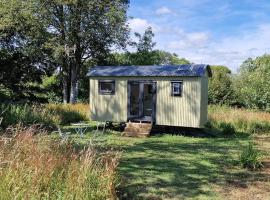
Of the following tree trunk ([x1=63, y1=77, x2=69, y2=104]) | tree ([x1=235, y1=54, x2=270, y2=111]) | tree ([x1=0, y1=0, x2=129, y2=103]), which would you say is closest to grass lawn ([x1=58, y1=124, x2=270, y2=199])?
tree ([x1=235, y1=54, x2=270, y2=111])

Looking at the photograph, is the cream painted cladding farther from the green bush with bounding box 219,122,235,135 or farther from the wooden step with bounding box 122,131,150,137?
the wooden step with bounding box 122,131,150,137

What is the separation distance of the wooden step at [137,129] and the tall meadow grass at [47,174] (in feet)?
32.1

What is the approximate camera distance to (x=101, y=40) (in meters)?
31.1

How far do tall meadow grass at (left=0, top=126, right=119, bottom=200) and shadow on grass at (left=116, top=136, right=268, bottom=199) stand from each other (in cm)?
101

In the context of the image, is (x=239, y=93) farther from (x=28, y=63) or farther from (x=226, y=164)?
(x=226, y=164)

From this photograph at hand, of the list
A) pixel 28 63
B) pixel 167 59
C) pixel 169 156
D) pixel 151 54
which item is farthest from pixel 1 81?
pixel 167 59

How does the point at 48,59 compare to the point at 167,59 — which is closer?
the point at 48,59

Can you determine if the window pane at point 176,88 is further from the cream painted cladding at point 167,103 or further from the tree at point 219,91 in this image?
the tree at point 219,91

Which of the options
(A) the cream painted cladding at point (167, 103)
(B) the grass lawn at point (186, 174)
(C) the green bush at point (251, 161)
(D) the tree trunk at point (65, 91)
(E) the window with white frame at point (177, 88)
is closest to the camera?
(B) the grass lawn at point (186, 174)

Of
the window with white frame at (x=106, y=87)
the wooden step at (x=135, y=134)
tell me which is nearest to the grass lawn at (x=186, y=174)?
the wooden step at (x=135, y=134)

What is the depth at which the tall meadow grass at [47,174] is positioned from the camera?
544 centimetres

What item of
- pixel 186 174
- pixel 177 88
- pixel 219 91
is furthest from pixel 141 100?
Answer: pixel 219 91

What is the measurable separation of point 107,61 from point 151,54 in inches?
167

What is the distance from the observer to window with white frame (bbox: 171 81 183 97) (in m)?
17.2
